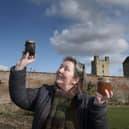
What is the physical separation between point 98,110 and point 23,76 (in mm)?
860

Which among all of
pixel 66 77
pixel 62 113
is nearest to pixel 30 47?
pixel 66 77

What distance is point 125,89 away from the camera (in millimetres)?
45000

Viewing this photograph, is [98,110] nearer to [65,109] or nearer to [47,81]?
[65,109]

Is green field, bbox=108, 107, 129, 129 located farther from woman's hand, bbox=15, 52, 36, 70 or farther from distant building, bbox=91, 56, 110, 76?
distant building, bbox=91, 56, 110, 76

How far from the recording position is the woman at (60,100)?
3.79m

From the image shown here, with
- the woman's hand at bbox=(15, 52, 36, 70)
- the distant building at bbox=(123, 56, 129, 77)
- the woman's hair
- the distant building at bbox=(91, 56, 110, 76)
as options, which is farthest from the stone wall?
the woman's hand at bbox=(15, 52, 36, 70)

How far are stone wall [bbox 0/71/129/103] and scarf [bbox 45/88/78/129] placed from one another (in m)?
32.5

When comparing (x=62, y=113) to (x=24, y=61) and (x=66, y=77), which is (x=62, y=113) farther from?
(x=24, y=61)

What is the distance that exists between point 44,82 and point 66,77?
35650 millimetres

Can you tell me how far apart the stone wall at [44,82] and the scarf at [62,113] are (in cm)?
3249

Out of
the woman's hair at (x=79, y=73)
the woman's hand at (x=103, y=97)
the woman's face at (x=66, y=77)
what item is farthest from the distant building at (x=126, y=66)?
the woman's hand at (x=103, y=97)

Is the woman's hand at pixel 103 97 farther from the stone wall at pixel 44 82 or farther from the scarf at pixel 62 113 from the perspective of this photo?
the stone wall at pixel 44 82

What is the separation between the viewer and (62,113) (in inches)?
150

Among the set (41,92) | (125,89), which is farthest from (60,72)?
(125,89)
